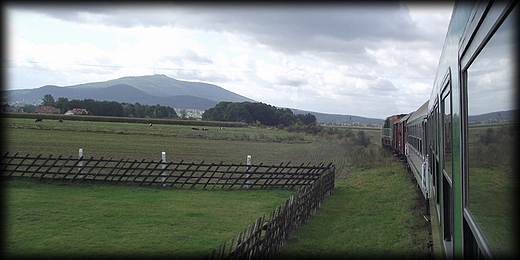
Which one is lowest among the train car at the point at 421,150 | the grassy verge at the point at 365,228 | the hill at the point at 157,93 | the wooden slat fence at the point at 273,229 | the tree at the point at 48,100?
the grassy verge at the point at 365,228

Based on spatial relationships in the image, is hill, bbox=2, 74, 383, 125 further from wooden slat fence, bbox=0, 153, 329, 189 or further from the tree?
wooden slat fence, bbox=0, 153, 329, 189

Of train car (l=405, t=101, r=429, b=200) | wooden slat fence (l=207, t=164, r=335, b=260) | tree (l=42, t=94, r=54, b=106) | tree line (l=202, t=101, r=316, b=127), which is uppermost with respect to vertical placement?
tree (l=42, t=94, r=54, b=106)

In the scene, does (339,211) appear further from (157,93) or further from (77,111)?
(157,93)

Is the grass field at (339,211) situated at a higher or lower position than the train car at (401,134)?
lower

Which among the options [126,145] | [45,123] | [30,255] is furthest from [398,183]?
[45,123]

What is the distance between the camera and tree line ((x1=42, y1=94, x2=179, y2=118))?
1078 inches

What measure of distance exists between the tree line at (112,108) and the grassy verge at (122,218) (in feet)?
48.1

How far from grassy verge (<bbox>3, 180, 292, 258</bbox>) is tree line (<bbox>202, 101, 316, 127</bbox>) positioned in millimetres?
18158

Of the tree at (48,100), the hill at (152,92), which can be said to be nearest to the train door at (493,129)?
the tree at (48,100)

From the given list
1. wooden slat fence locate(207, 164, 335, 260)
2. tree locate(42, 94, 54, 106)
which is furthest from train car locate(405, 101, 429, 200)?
tree locate(42, 94, 54, 106)

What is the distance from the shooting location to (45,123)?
3603 centimetres

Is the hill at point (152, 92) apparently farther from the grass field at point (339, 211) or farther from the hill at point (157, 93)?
the grass field at point (339, 211)

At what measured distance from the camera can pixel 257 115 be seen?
31734mm

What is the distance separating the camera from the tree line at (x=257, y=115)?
31594mm
